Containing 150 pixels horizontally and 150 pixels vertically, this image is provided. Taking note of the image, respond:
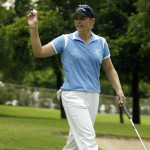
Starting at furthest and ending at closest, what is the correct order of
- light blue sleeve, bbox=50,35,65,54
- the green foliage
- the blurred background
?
the green foliage → the blurred background → light blue sleeve, bbox=50,35,65,54

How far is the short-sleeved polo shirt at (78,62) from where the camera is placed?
560cm

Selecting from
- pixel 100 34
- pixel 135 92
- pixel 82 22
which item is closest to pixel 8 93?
pixel 135 92

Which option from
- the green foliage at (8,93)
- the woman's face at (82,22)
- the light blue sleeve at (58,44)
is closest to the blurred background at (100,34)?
the green foliage at (8,93)

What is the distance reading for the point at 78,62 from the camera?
559 centimetres

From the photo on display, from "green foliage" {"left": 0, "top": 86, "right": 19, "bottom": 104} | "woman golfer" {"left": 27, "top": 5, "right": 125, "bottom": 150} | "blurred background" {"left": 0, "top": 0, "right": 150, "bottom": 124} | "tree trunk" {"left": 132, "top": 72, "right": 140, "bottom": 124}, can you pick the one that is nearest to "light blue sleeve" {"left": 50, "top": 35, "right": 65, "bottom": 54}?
"woman golfer" {"left": 27, "top": 5, "right": 125, "bottom": 150}

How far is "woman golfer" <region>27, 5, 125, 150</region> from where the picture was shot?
547 centimetres

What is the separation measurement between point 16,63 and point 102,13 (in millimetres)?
6217

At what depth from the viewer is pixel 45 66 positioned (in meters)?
24.4

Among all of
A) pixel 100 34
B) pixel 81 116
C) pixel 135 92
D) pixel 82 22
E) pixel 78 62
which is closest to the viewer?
pixel 81 116

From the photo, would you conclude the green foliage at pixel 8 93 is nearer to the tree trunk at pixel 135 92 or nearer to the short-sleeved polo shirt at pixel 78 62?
the tree trunk at pixel 135 92

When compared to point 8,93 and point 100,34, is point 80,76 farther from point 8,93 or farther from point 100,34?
point 8,93

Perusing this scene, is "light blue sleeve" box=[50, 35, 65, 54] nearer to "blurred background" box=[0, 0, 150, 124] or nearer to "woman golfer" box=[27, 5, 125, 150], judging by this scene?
Answer: "woman golfer" box=[27, 5, 125, 150]

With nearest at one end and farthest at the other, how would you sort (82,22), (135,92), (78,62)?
(78,62)
(82,22)
(135,92)

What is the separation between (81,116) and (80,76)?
51 centimetres
